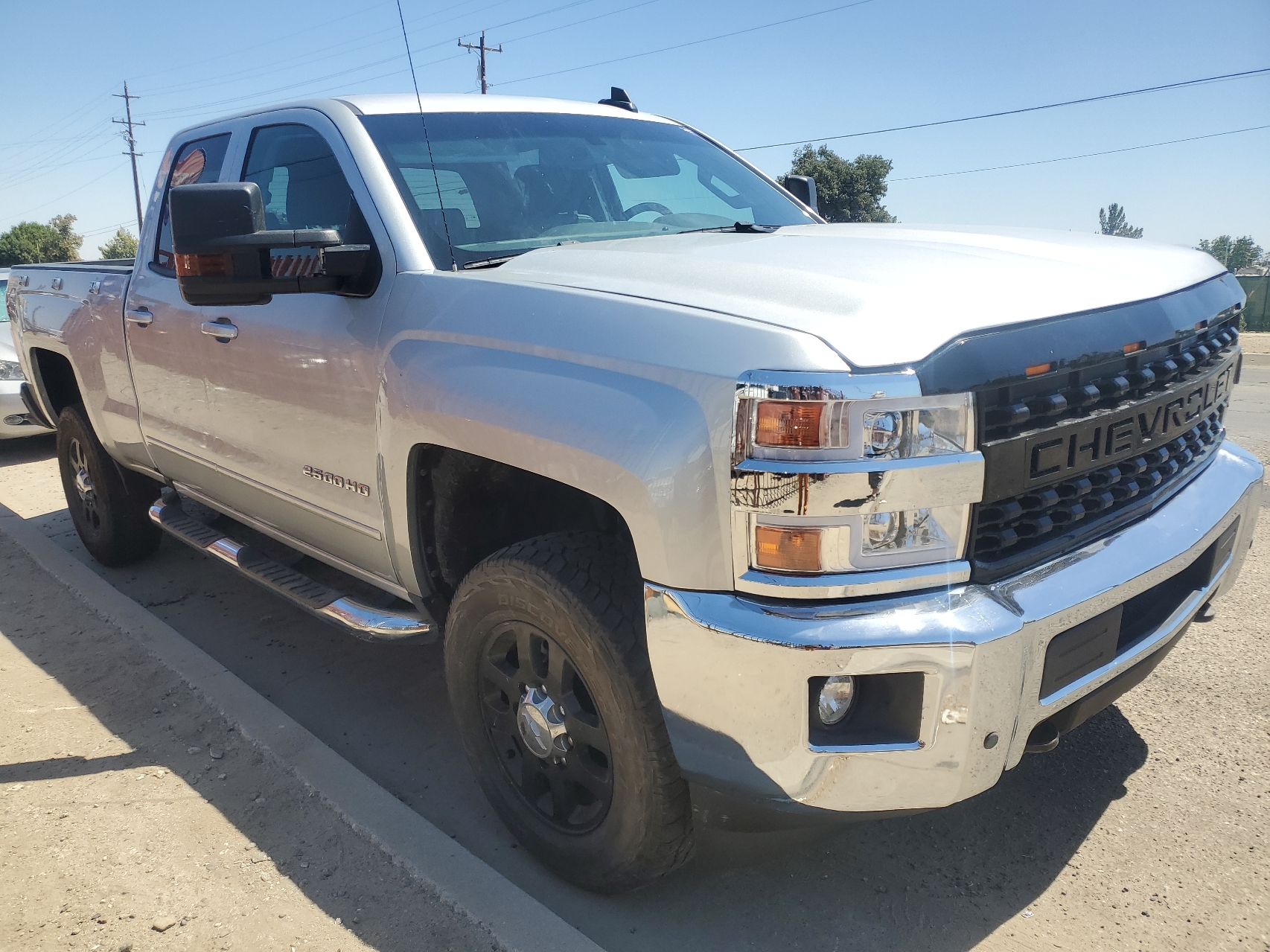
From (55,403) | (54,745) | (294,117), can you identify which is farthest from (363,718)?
(55,403)

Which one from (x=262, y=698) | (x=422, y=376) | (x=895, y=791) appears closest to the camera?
(x=895, y=791)

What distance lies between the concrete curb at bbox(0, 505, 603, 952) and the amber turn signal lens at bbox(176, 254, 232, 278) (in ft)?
4.76

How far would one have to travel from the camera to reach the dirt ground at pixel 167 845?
218 centimetres

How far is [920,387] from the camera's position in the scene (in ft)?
5.33

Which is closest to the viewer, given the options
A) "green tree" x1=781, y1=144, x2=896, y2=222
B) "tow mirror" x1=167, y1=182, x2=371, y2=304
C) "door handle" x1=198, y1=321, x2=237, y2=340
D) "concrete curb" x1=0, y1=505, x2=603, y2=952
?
"concrete curb" x1=0, y1=505, x2=603, y2=952

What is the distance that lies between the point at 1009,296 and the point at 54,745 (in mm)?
3171

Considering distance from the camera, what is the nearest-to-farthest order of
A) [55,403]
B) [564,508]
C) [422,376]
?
[422,376]
[564,508]
[55,403]

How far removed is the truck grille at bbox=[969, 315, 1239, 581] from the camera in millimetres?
1739

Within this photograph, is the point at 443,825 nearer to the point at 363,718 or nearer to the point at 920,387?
the point at 363,718

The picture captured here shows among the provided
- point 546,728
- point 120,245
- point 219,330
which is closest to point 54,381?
point 219,330

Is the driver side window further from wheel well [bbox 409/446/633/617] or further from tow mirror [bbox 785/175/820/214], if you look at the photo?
tow mirror [bbox 785/175/820/214]

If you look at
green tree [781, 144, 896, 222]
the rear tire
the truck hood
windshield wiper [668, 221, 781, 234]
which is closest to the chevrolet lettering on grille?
the truck hood

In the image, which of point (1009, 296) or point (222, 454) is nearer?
point (1009, 296)

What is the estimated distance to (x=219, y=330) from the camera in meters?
3.12
